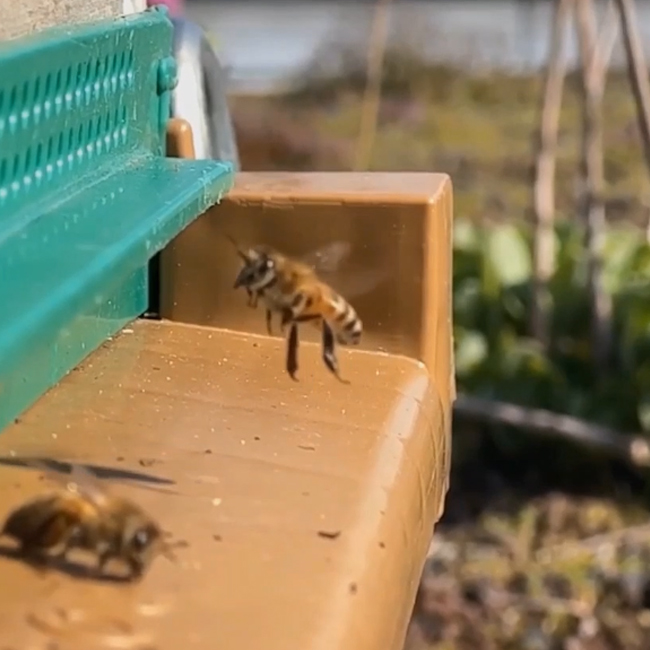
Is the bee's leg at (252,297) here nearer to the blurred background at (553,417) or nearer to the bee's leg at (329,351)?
the bee's leg at (329,351)

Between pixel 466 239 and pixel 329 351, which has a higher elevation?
pixel 329 351

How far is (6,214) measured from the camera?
40.1 inches

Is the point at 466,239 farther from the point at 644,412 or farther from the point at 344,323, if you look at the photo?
the point at 344,323

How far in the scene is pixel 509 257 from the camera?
14.3 ft

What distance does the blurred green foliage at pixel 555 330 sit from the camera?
13.0 ft

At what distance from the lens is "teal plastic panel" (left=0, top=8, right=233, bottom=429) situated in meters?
0.89

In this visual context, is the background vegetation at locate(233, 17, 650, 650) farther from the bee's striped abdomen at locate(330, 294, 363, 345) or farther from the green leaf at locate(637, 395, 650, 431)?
the bee's striped abdomen at locate(330, 294, 363, 345)

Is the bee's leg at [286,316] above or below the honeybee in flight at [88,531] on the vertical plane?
below

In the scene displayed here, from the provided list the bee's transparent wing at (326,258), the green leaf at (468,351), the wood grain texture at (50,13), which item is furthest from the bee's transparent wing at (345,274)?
the green leaf at (468,351)

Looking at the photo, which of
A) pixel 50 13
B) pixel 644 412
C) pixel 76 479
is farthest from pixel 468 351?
pixel 76 479

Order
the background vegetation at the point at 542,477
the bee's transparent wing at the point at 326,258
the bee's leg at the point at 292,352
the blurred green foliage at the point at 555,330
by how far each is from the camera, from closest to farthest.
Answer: the bee's leg at the point at 292,352 → the bee's transparent wing at the point at 326,258 → the background vegetation at the point at 542,477 → the blurred green foliage at the point at 555,330

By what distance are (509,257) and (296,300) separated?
3.11 meters

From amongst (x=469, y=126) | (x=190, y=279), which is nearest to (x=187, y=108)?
(x=190, y=279)

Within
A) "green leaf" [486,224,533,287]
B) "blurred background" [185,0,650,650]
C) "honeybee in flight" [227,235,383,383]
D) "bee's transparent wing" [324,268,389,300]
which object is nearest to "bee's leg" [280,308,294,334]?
"honeybee in flight" [227,235,383,383]
